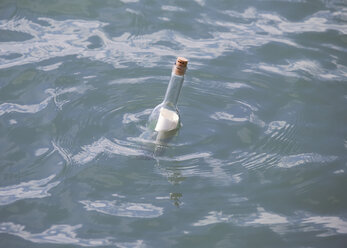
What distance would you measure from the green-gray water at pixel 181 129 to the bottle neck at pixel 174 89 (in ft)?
0.74

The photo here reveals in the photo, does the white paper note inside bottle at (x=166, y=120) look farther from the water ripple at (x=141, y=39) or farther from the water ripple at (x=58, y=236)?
the water ripple at (x=141, y=39)

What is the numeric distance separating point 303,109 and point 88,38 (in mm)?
1717

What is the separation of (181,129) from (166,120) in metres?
0.22

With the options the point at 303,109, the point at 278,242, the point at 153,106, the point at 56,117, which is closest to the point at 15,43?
the point at 56,117

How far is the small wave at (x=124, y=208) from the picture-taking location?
206cm

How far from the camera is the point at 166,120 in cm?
238

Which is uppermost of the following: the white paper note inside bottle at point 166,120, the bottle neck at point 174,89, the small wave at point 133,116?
the small wave at point 133,116

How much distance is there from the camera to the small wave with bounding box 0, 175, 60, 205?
2104 mm

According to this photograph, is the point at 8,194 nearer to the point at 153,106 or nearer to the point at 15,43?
the point at 153,106

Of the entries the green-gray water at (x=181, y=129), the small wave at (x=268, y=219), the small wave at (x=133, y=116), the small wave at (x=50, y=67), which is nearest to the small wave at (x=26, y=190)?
the green-gray water at (x=181, y=129)

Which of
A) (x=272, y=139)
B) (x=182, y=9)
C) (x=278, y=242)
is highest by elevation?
(x=182, y=9)

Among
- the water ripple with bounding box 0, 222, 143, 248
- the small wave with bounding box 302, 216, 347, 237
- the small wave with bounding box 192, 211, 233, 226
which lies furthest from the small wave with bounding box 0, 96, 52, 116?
the small wave with bounding box 302, 216, 347, 237

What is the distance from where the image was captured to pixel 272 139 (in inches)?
101

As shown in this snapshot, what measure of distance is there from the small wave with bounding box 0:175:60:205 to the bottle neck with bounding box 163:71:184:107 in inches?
28.1
